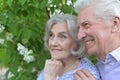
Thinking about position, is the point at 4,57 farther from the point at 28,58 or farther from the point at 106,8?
the point at 106,8

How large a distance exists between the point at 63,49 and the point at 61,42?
5 cm

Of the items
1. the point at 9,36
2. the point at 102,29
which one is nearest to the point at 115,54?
the point at 102,29

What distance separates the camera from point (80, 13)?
3420 mm

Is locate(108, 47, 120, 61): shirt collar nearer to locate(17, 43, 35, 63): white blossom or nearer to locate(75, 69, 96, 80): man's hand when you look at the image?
locate(75, 69, 96, 80): man's hand

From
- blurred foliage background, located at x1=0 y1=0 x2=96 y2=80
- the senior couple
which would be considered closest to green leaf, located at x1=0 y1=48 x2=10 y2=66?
blurred foliage background, located at x1=0 y1=0 x2=96 y2=80

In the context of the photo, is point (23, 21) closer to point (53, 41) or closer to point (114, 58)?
point (53, 41)

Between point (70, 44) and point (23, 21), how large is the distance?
46 centimetres

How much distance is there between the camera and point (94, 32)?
3.34 m

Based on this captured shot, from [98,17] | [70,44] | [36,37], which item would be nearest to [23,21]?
[36,37]

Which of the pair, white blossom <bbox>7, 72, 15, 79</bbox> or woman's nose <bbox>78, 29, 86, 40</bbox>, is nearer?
woman's nose <bbox>78, 29, 86, 40</bbox>

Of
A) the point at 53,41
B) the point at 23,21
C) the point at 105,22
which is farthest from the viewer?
the point at 23,21

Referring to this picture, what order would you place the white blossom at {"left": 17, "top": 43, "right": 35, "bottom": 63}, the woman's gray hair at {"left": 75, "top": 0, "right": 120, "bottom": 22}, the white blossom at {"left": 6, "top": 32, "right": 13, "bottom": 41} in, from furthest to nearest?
the white blossom at {"left": 6, "top": 32, "right": 13, "bottom": 41} < the white blossom at {"left": 17, "top": 43, "right": 35, "bottom": 63} < the woman's gray hair at {"left": 75, "top": 0, "right": 120, "bottom": 22}

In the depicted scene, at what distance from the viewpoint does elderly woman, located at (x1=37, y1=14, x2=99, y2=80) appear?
139 inches

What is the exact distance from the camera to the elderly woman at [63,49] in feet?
11.6
